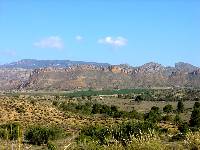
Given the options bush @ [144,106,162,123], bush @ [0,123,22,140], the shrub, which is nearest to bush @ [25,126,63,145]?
bush @ [0,123,22,140]

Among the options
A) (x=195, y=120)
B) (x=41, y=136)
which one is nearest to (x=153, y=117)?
(x=195, y=120)

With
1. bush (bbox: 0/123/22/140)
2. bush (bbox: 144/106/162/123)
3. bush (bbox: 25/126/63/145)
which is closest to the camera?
bush (bbox: 0/123/22/140)

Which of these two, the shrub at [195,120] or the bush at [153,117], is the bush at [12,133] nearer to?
the shrub at [195,120]

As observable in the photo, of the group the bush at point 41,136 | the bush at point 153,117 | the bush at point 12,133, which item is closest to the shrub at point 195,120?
the bush at point 153,117

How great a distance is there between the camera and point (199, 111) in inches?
2201

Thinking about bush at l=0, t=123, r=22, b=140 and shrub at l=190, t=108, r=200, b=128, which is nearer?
bush at l=0, t=123, r=22, b=140

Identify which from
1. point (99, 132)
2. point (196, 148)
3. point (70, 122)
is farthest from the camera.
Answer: point (70, 122)

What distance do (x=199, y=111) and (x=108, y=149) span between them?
46390 millimetres

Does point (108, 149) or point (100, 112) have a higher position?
point (108, 149)

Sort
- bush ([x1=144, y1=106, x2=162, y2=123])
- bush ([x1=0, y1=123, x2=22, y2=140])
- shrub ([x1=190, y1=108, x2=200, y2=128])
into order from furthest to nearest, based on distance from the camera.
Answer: bush ([x1=144, y1=106, x2=162, y2=123]) → shrub ([x1=190, y1=108, x2=200, y2=128]) → bush ([x1=0, y1=123, x2=22, y2=140])

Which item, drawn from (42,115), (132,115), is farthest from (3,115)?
(132,115)

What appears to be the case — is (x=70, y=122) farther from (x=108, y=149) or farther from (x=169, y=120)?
(x=108, y=149)

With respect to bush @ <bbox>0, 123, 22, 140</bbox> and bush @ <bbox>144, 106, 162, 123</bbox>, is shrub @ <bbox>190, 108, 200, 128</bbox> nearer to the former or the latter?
bush @ <bbox>144, 106, 162, 123</bbox>

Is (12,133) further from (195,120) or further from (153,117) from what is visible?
(153,117)
